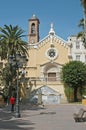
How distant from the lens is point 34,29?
245ft

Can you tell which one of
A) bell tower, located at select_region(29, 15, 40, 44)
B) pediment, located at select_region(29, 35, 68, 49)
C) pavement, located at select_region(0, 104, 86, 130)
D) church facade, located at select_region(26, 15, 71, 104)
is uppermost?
bell tower, located at select_region(29, 15, 40, 44)

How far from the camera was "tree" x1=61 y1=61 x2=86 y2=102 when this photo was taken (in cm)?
5425

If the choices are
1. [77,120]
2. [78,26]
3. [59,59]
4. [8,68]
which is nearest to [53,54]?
[59,59]

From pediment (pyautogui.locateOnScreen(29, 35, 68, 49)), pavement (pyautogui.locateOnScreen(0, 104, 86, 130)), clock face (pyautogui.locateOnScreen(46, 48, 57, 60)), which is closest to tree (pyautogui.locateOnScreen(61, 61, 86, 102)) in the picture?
clock face (pyautogui.locateOnScreen(46, 48, 57, 60))

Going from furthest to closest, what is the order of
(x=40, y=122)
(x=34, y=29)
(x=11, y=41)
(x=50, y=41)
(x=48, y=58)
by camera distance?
(x=34, y=29) → (x=50, y=41) → (x=48, y=58) → (x=11, y=41) → (x=40, y=122)

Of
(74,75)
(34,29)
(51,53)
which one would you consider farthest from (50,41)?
(74,75)

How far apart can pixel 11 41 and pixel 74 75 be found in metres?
12.6

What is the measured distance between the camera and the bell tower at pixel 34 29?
73562mm

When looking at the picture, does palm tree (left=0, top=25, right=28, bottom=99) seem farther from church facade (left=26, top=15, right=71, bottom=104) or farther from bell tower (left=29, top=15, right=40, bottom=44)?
bell tower (left=29, top=15, right=40, bottom=44)

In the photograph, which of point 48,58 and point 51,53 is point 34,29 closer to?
point 51,53

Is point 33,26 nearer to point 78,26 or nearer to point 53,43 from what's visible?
point 53,43

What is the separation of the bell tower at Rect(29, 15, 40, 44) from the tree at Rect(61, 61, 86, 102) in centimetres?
2034

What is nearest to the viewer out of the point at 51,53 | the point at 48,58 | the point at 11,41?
the point at 11,41

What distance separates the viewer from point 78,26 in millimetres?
34125
